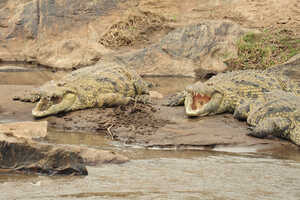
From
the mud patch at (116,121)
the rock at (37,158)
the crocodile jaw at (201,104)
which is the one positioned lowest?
the mud patch at (116,121)

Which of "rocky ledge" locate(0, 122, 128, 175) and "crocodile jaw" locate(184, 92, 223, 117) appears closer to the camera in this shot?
"rocky ledge" locate(0, 122, 128, 175)

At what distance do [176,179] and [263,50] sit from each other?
10265mm

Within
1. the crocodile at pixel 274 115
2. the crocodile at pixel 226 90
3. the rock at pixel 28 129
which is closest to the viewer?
the rock at pixel 28 129

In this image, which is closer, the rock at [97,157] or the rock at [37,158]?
the rock at [37,158]

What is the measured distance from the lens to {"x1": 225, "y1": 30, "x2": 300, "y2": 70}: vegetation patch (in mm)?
13383

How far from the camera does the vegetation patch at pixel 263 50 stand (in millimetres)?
13383

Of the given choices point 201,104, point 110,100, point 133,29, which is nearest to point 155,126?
point 201,104

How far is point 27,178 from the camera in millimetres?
3883

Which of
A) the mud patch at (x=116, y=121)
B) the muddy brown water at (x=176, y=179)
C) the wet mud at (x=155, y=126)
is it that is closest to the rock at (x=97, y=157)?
the muddy brown water at (x=176, y=179)

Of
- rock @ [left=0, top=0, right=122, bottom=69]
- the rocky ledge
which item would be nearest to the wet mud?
the rocky ledge

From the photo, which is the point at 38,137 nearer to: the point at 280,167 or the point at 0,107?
the point at 0,107

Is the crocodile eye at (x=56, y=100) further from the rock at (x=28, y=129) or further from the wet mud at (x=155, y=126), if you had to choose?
the rock at (x=28, y=129)

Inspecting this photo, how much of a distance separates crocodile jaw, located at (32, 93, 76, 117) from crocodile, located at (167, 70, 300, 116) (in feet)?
5.47

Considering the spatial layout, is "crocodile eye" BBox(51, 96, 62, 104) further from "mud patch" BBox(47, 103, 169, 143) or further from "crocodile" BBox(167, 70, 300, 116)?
"crocodile" BBox(167, 70, 300, 116)
